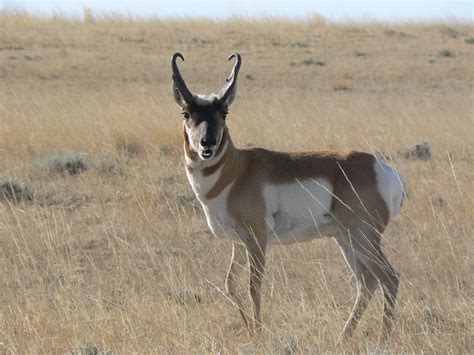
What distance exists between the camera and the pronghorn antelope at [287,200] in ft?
17.9

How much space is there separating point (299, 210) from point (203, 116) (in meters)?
0.81

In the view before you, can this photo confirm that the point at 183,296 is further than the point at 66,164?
No

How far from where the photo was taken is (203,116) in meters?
5.32

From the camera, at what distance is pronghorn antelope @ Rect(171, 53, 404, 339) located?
5.45 metres

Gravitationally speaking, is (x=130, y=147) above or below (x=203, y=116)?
below

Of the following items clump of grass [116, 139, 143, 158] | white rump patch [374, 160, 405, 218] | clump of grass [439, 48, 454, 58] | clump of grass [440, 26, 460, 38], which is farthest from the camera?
clump of grass [440, 26, 460, 38]

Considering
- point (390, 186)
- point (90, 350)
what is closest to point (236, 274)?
point (390, 186)

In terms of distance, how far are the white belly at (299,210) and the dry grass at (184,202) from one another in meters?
0.28

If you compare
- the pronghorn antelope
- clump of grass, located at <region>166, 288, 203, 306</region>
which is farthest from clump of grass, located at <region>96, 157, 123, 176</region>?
the pronghorn antelope

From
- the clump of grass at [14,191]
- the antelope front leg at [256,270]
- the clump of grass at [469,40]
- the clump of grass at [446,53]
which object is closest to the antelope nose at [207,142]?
the antelope front leg at [256,270]

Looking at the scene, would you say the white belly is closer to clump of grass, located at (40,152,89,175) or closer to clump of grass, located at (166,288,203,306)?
clump of grass, located at (166,288,203,306)

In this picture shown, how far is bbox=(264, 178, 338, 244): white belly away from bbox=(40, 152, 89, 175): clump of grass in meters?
4.33

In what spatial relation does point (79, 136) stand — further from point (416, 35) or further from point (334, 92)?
point (416, 35)

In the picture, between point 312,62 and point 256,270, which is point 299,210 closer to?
point 256,270
